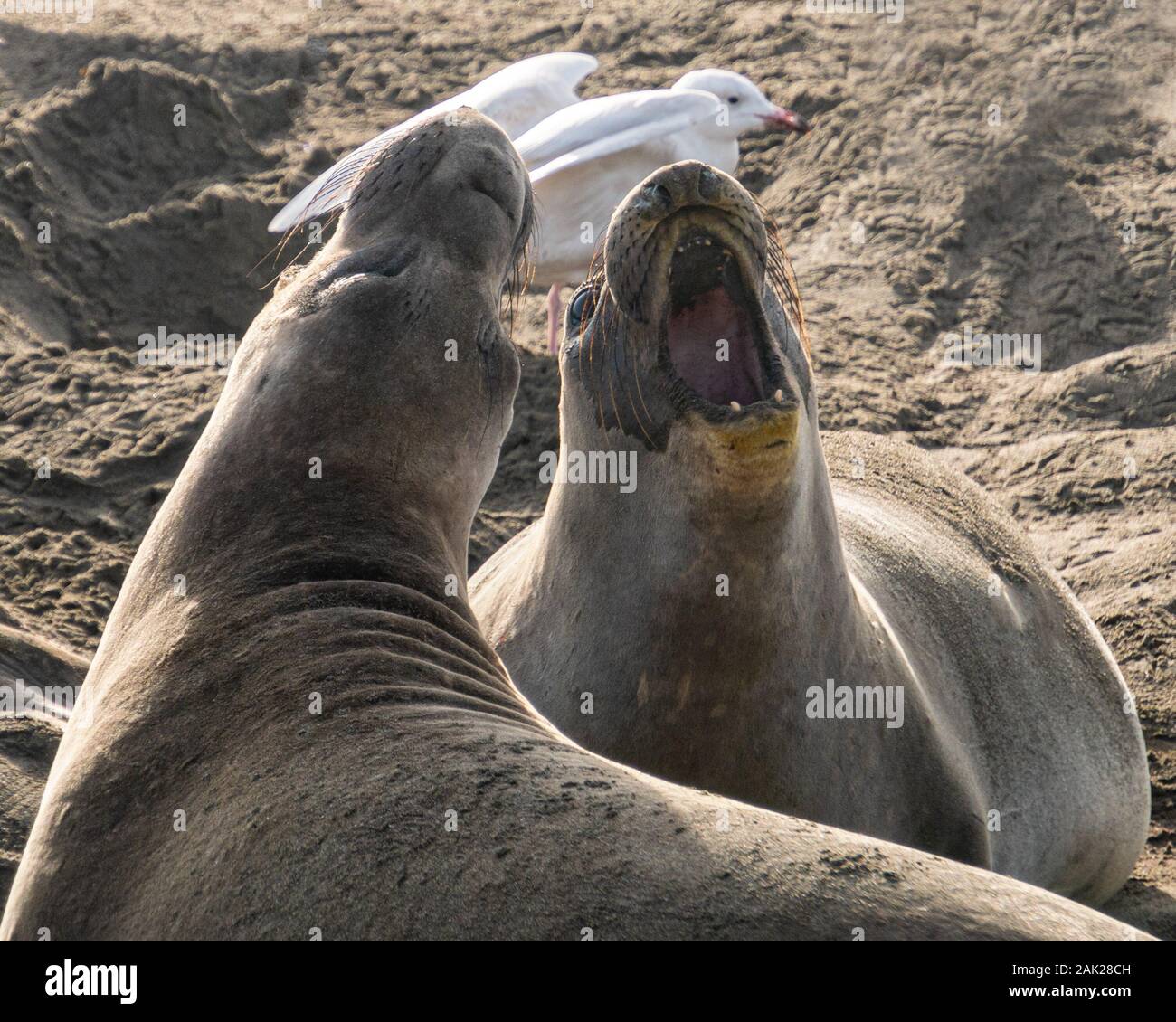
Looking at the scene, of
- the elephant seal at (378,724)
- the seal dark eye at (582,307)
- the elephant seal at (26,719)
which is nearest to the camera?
the elephant seal at (378,724)

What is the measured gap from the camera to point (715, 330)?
3.11 meters

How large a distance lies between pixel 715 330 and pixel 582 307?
383 mm

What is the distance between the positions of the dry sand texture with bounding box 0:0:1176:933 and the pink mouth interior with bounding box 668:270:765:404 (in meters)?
1.95

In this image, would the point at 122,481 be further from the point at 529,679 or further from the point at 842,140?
the point at 842,140

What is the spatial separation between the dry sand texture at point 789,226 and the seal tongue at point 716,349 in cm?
195

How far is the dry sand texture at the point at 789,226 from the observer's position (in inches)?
237

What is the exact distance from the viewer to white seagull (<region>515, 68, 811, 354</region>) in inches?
274

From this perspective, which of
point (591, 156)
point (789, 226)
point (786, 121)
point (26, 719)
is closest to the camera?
point (26, 719)

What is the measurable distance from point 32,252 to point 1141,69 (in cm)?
565

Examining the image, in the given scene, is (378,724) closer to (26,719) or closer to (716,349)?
(716,349)

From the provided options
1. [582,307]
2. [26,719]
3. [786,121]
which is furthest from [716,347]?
[786,121]

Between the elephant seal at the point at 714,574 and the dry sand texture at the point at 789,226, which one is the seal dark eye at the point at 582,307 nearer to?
the elephant seal at the point at 714,574

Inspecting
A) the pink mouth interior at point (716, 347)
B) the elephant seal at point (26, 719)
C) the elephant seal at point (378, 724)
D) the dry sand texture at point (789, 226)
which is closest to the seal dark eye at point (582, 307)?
the pink mouth interior at point (716, 347)

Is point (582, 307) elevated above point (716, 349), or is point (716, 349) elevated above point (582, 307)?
point (582, 307)
